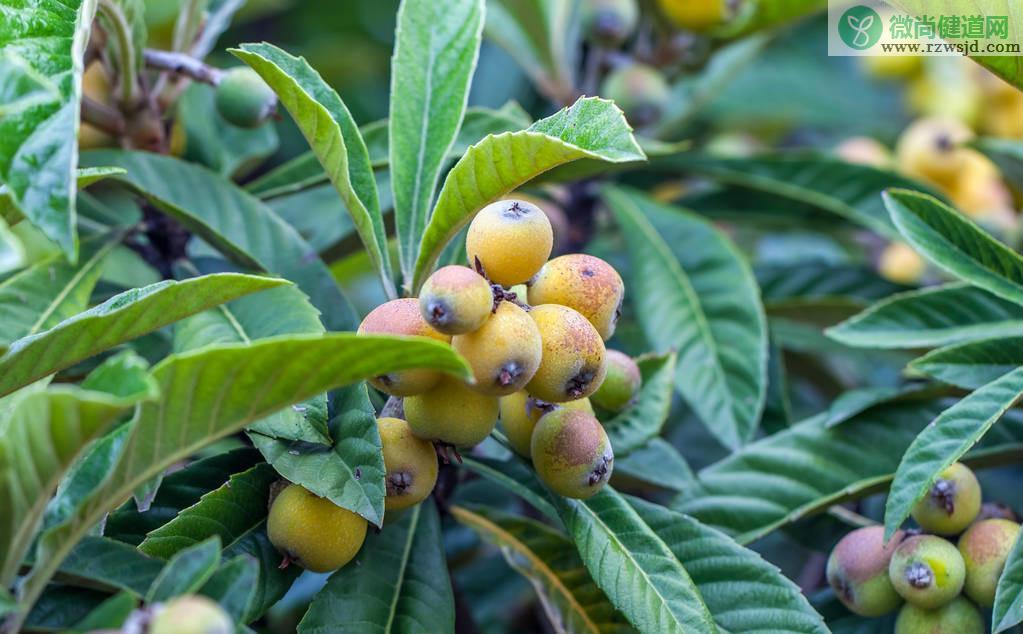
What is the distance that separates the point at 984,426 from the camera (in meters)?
1.09

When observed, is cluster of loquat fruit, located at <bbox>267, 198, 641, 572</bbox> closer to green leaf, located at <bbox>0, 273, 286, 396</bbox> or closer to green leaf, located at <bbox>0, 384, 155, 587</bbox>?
green leaf, located at <bbox>0, 273, 286, 396</bbox>

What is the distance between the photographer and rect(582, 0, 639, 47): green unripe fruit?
6.00 ft

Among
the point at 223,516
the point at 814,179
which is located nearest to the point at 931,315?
the point at 814,179

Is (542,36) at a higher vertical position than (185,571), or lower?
higher

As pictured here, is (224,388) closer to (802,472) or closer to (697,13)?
(802,472)

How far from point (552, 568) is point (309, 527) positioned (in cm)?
35

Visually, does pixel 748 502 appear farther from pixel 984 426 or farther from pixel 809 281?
pixel 809 281

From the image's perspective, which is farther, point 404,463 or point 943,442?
point 943,442

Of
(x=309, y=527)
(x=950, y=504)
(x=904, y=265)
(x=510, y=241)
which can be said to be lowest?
(x=904, y=265)

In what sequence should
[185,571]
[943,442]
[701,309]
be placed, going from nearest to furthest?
[185,571] → [943,442] → [701,309]

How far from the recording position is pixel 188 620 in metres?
0.65

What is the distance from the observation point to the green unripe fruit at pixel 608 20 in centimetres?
183

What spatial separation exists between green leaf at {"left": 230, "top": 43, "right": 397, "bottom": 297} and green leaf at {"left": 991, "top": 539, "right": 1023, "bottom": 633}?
668mm

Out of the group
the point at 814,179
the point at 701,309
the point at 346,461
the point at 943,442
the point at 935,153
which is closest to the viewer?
the point at 346,461
